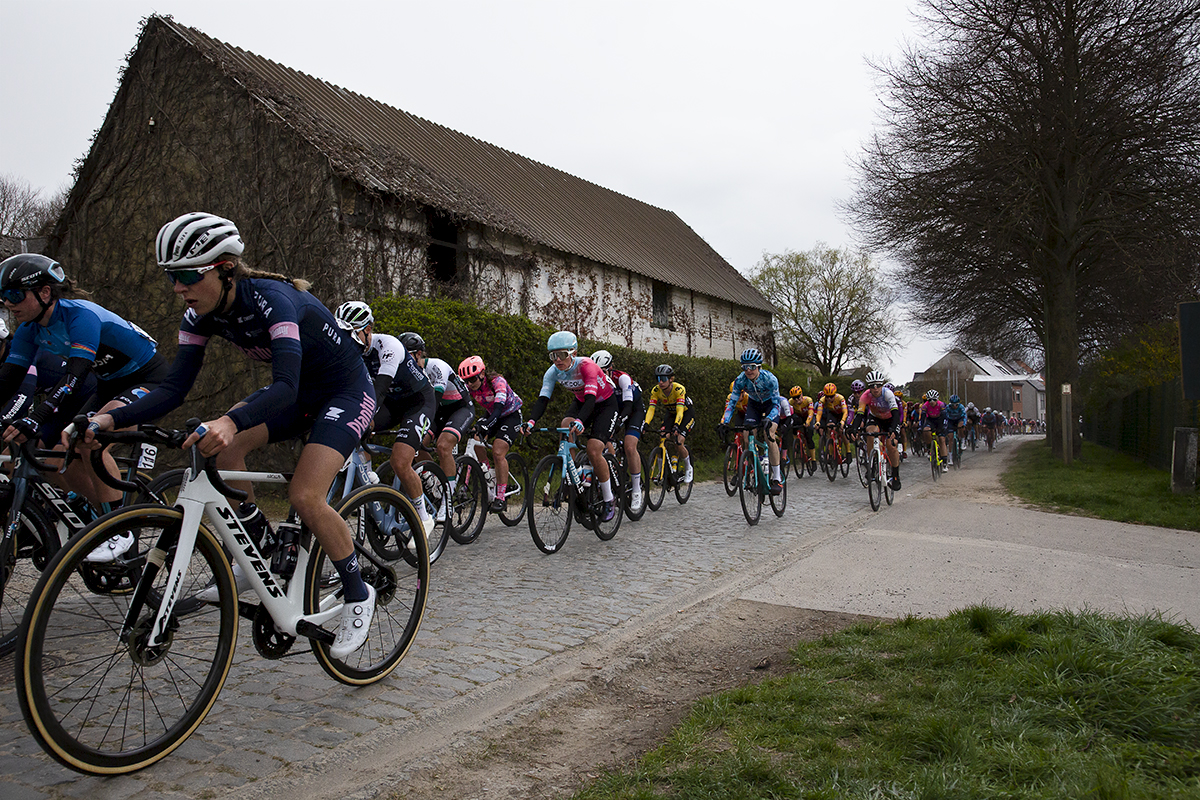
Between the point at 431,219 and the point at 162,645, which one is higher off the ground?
the point at 431,219

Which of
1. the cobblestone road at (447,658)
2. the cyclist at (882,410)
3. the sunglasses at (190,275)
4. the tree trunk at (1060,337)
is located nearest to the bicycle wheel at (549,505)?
the cobblestone road at (447,658)

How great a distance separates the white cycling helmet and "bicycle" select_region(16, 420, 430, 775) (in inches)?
27.7

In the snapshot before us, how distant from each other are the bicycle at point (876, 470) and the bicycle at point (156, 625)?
9730mm

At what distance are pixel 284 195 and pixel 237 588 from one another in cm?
1381

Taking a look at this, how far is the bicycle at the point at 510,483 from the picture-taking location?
9.17 m

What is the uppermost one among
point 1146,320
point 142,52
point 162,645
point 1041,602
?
point 142,52

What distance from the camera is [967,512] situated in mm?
11617

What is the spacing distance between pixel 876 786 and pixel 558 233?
22.6m

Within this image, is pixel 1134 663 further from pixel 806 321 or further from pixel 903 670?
pixel 806 321

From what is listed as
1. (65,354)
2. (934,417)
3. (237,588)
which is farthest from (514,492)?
(934,417)

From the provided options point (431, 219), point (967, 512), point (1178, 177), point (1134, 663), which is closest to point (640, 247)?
point (431, 219)

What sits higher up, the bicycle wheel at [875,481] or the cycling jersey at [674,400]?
the cycling jersey at [674,400]

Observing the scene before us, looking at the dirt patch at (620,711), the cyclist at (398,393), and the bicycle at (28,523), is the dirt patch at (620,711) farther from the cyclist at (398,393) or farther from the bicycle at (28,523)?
the cyclist at (398,393)

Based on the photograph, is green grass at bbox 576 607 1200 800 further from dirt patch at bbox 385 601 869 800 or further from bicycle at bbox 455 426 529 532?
bicycle at bbox 455 426 529 532
